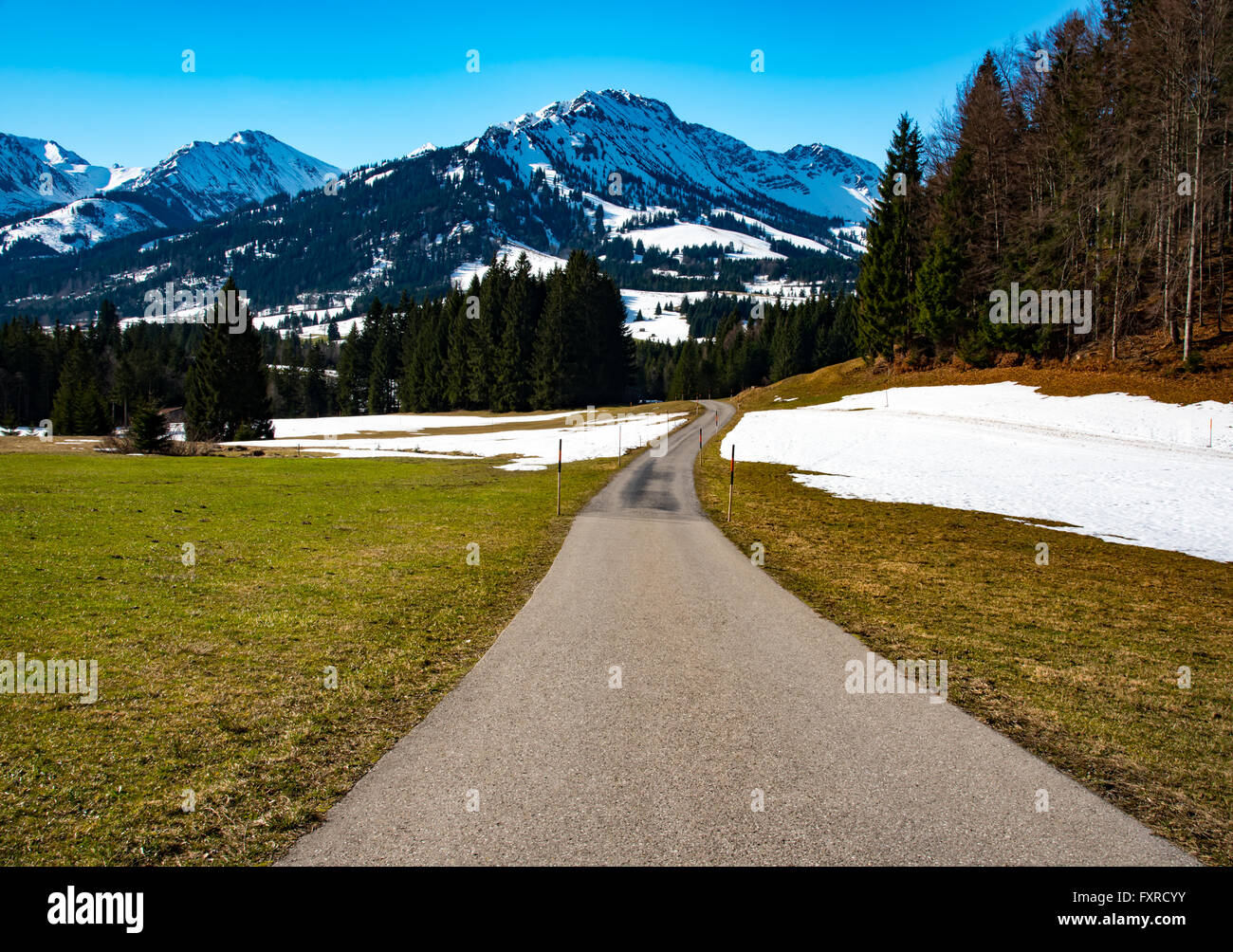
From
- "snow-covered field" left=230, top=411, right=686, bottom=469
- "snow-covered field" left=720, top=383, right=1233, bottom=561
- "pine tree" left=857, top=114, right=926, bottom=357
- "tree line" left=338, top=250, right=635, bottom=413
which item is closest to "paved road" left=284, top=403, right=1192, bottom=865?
"snow-covered field" left=720, top=383, right=1233, bottom=561

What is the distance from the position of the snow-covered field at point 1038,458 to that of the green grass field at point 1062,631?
3288mm

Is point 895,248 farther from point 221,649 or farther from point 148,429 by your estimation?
point 221,649

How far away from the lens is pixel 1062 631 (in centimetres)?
991

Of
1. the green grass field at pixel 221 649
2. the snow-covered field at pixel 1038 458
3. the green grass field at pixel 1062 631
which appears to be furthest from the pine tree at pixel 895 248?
the green grass field at pixel 221 649

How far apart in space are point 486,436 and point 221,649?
5018cm

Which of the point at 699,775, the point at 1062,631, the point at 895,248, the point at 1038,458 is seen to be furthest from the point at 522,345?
the point at 699,775

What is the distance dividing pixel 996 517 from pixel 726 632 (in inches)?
601

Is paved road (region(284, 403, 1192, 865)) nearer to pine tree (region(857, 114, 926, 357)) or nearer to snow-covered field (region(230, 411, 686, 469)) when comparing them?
snow-covered field (region(230, 411, 686, 469))

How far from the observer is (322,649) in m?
8.08

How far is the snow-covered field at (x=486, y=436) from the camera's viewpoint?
44250 millimetres

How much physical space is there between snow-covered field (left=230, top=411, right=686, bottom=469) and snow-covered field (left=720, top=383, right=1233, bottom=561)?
9.87 metres

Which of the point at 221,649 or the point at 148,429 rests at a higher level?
the point at 148,429
